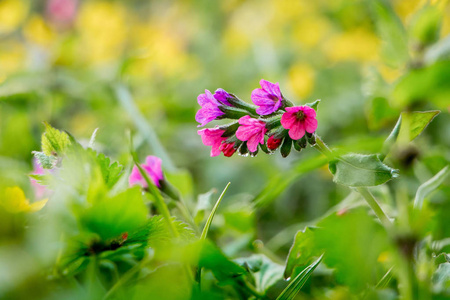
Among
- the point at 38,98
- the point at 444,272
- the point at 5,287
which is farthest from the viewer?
the point at 38,98

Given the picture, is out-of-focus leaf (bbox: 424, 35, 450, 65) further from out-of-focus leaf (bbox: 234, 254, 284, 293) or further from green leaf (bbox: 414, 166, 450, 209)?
out-of-focus leaf (bbox: 234, 254, 284, 293)

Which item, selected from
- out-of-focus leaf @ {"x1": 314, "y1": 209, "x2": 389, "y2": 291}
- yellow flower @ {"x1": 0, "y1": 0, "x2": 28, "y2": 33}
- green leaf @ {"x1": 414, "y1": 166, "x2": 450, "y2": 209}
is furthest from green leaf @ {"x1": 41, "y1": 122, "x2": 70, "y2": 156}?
yellow flower @ {"x1": 0, "y1": 0, "x2": 28, "y2": 33}

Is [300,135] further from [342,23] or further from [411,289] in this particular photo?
[342,23]

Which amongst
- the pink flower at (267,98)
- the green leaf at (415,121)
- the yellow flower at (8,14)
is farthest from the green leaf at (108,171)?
the yellow flower at (8,14)

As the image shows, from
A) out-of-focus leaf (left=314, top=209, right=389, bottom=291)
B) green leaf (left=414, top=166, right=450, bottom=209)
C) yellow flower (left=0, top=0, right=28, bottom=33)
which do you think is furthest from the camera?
yellow flower (left=0, top=0, right=28, bottom=33)

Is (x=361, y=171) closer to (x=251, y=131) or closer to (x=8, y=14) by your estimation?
(x=251, y=131)

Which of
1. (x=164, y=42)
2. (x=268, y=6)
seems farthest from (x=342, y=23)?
(x=164, y=42)
